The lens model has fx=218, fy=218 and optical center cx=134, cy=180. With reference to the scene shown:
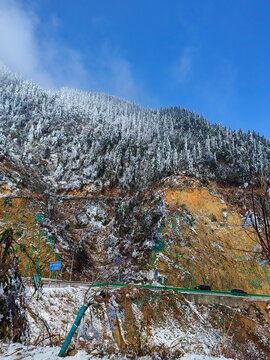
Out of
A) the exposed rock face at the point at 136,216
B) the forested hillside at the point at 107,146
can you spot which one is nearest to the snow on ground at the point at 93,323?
the exposed rock face at the point at 136,216

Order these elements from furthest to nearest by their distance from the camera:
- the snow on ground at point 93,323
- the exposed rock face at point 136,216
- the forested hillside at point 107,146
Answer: the forested hillside at point 107,146 < the exposed rock face at point 136,216 < the snow on ground at point 93,323

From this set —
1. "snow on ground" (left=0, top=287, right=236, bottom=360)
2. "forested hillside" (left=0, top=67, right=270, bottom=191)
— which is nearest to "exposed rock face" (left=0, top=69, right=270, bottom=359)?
"snow on ground" (left=0, top=287, right=236, bottom=360)

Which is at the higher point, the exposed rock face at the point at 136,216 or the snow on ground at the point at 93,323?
the exposed rock face at the point at 136,216

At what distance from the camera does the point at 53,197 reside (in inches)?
2648

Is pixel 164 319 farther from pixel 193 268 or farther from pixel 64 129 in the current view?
pixel 64 129

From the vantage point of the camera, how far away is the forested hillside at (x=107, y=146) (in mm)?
75312

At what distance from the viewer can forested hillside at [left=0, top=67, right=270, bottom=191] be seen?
75.3 metres

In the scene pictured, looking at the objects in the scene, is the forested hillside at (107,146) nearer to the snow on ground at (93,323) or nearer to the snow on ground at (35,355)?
the snow on ground at (93,323)

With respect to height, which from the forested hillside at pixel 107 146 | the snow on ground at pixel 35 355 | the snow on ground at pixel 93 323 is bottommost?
the snow on ground at pixel 93 323

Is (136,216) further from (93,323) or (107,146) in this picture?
(107,146)

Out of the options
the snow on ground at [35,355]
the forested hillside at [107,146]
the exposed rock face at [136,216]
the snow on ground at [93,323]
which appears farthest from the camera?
the forested hillside at [107,146]

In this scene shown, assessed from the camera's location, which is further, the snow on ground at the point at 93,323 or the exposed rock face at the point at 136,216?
the exposed rock face at the point at 136,216

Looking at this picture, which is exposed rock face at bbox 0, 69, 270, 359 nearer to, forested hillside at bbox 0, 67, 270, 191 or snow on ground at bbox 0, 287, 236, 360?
snow on ground at bbox 0, 287, 236, 360

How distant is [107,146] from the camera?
90938 millimetres
